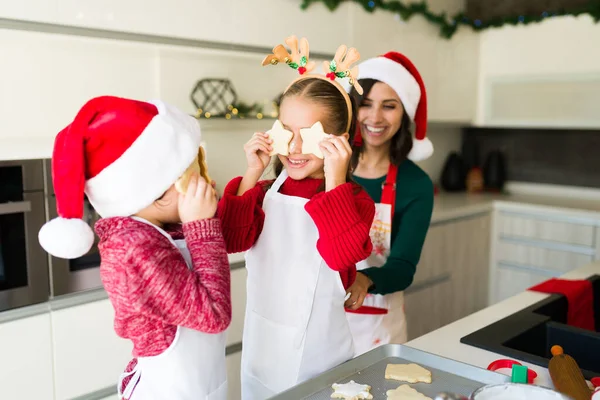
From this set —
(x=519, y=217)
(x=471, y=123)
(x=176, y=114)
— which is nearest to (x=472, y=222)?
(x=519, y=217)

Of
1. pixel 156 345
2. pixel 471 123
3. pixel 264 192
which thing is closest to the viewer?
pixel 156 345

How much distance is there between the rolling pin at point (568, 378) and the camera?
0.95m

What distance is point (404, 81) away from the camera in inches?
69.6

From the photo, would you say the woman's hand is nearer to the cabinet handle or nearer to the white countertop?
the white countertop

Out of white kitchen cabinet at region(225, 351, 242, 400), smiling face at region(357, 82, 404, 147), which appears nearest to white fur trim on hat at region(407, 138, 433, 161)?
smiling face at region(357, 82, 404, 147)

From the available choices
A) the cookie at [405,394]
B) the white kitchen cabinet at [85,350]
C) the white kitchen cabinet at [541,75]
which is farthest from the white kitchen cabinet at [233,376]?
the white kitchen cabinet at [541,75]

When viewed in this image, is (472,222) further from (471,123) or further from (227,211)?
(227,211)

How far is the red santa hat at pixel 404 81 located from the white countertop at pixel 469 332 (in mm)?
543

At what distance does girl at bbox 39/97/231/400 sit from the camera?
2.86ft

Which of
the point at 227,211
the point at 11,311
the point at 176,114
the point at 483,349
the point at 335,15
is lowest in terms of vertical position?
the point at 11,311

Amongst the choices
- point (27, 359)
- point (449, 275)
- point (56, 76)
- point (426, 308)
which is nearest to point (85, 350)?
point (27, 359)

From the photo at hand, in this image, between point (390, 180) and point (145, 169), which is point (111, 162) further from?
point (390, 180)

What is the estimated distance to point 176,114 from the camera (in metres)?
0.96

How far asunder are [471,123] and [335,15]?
137 cm
